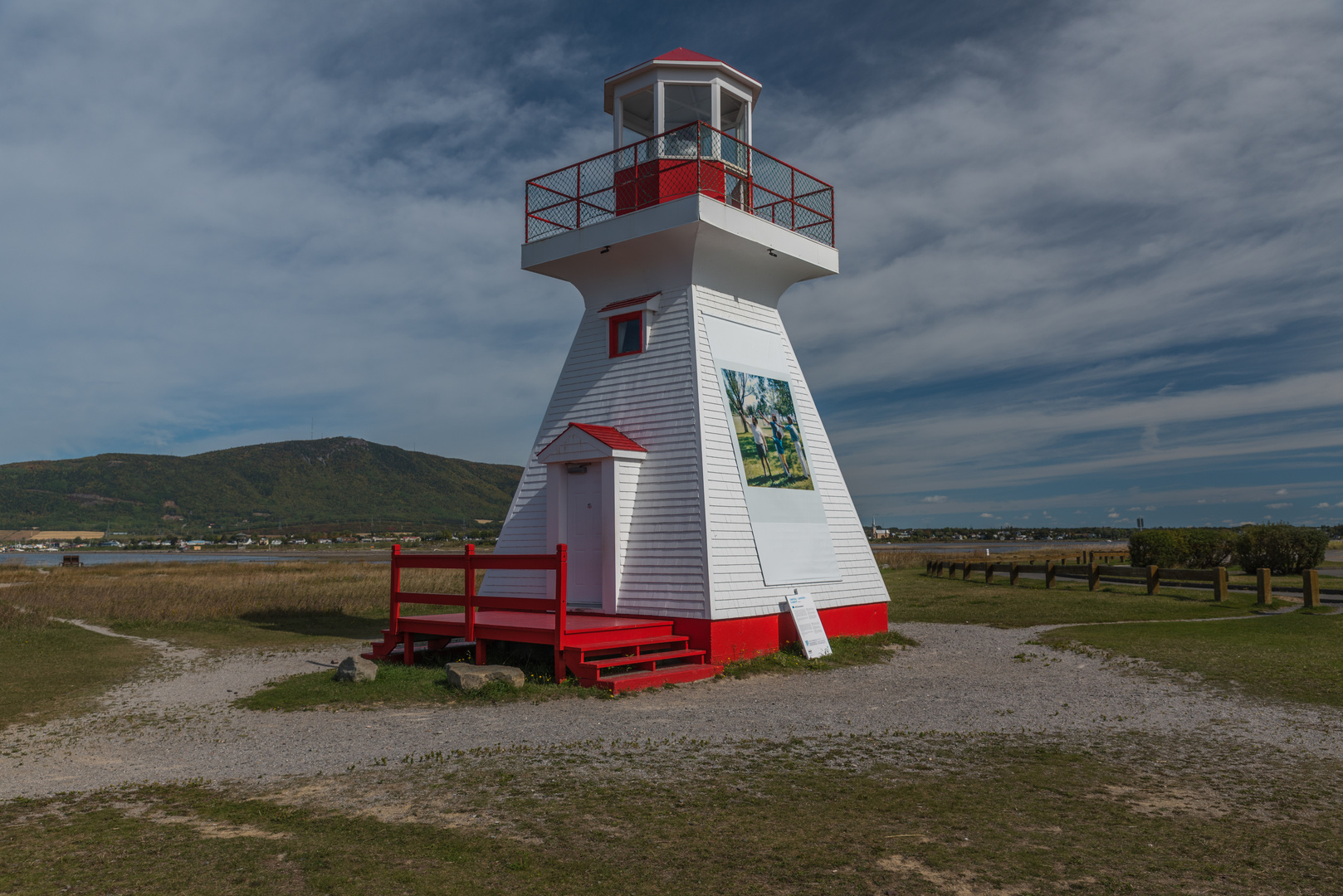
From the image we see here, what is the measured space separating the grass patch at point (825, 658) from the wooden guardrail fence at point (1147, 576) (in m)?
9.56

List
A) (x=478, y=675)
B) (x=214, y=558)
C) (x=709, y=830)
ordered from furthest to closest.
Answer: (x=214, y=558) → (x=478, y=675) → (x=709, y=830)

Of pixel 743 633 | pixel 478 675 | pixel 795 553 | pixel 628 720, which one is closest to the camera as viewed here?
pixel 628 720

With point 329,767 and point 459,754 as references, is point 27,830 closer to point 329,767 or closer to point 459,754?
point 329,767

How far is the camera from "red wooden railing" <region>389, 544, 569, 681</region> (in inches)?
426

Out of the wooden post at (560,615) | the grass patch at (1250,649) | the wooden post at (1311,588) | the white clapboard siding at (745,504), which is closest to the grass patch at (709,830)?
the wooden post at (560,615)

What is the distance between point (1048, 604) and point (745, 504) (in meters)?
12.9

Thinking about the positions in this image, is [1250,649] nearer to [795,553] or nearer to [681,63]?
[795,553]

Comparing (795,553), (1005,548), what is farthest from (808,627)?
(1005,548)

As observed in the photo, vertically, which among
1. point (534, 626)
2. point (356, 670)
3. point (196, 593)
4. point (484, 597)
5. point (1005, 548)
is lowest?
point (1005, 548)

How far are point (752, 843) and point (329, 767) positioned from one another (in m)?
3.88

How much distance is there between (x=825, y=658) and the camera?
509 inches

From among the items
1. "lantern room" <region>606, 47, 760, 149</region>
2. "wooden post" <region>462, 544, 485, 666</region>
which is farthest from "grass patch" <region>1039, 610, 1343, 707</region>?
"lantern room" <region>606, 47, 760, 149</region>

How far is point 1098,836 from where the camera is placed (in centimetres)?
500

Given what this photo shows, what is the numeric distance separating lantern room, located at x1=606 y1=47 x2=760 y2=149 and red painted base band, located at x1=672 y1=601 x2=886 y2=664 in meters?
7.76
